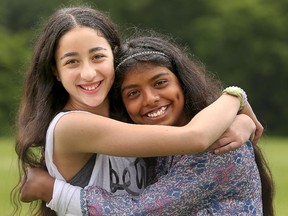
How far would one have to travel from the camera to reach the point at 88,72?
3.90 m

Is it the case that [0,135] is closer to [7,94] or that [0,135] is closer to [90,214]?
[7,94]

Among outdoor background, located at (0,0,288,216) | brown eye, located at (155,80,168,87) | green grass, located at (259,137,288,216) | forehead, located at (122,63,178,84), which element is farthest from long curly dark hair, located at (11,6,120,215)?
outdoor background, located at (0,0,288,216)

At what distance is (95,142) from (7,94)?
33.7 metres

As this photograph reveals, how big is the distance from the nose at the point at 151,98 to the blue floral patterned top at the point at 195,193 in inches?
11.2

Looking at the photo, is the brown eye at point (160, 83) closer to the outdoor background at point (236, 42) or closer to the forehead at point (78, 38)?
the forehead at point (78, 38)

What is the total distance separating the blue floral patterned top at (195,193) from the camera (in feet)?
12.7

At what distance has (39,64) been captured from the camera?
A: 4062 mm

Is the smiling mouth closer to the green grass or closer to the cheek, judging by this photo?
the cheek

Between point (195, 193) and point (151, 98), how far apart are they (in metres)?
0.47

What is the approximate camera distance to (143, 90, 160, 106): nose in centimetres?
398

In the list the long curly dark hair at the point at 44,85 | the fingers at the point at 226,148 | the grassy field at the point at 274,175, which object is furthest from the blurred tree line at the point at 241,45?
the fingers at the point at 226,148

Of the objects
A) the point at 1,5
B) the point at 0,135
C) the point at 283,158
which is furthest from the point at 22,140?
the point at 1,5

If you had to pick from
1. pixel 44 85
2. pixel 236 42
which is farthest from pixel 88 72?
pixel 236 42

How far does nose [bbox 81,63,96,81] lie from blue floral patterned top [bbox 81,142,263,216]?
492 mm
